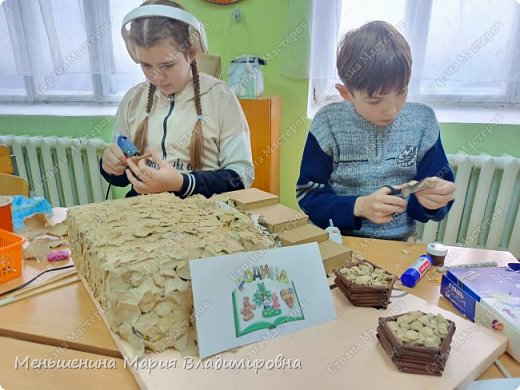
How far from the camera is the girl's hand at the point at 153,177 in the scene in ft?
3.30

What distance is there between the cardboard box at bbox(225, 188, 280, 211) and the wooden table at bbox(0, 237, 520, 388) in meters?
0.27

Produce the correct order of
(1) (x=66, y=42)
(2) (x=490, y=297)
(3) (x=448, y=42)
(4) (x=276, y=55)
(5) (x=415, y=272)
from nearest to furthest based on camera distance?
(2) (x=490, y=297) < (5) (x=415, y=272) < (3) (x=448, y=42) < (4) (x=276, y=55) < (1) (x=66, y=42)

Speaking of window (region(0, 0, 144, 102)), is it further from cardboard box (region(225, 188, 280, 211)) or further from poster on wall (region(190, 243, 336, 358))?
poster on wall (region(190, 243, 336, 358))

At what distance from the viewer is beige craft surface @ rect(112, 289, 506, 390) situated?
1.61 feet

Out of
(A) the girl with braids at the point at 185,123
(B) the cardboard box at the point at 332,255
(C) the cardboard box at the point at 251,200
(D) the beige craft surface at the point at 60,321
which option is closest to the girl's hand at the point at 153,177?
(A) the girl with braids at the point at 185,123

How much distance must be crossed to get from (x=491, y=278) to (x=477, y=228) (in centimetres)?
124

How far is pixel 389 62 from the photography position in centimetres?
85

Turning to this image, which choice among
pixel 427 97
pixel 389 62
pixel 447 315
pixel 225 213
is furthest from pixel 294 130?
pixel 447 315

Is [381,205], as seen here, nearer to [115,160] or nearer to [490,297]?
[490,297]

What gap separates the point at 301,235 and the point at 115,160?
→ 61 cm

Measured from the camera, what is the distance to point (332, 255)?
0.73 m

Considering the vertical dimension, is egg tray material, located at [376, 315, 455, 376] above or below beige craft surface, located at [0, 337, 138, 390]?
above

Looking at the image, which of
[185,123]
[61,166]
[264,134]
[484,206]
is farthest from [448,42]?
[61,166]

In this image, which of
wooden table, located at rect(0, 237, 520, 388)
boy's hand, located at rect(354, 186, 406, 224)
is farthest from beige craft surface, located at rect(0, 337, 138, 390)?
boy's hand, located at rect(354, 186, 406, 224)
